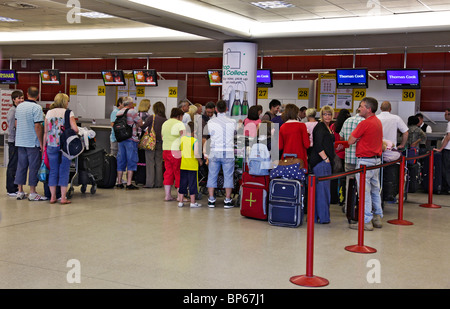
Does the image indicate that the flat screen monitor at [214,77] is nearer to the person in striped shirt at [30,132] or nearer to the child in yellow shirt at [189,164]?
the child in yellow shirt at [189,164]

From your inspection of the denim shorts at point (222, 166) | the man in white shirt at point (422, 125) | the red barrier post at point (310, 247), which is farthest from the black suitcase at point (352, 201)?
the man in white shirt at point (422, 125)

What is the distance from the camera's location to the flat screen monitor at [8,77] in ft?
65.6

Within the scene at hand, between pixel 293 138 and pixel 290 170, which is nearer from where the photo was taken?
pixel 290 170

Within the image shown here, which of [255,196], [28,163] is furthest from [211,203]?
[28,163]

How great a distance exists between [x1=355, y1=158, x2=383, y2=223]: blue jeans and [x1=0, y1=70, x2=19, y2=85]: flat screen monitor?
16.6 meters

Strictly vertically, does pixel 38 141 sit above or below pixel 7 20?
below

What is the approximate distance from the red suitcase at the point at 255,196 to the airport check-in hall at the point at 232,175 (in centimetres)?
2

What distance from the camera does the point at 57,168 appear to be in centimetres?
760

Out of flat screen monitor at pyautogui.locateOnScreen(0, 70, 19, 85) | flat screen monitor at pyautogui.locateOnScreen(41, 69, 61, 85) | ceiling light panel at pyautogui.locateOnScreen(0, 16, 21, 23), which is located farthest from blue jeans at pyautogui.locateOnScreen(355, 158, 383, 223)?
flat screen monitor at pyautogui.locateOnScreen(0, 70, 19, 85)

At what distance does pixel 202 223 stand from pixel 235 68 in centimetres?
553

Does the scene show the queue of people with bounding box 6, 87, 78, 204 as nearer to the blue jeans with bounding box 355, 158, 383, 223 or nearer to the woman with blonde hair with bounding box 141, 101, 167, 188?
the woman with blonde hair with bounding box 141, 101, 167, 188

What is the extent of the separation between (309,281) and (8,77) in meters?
18.4

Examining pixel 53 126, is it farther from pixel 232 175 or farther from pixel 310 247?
pixel 310 247

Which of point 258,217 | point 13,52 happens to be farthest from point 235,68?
point 13,52
